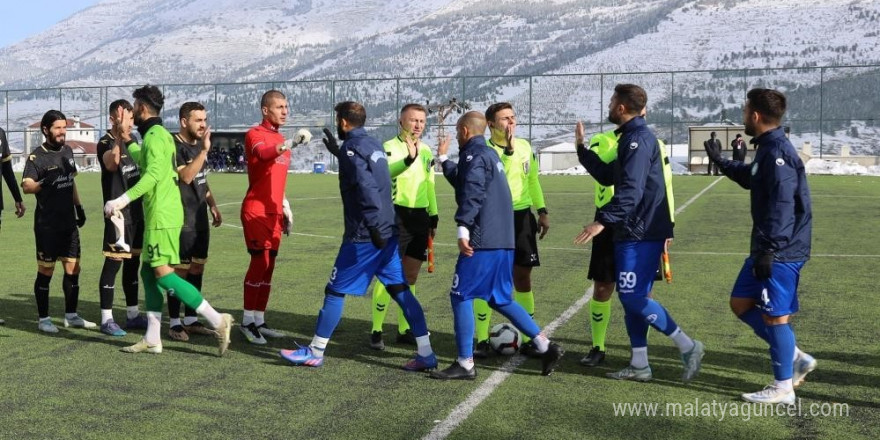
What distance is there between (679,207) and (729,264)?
10.8m

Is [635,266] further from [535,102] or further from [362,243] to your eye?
[535,102]

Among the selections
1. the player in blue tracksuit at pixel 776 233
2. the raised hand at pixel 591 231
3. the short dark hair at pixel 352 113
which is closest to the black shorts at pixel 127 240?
the short dark hair at pixel 352 113

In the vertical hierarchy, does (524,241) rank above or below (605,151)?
below

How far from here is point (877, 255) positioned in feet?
49.5

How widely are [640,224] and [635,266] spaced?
0.29 m

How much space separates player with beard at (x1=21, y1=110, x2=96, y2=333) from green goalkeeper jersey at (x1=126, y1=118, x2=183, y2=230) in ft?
4.81

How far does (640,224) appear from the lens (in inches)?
285

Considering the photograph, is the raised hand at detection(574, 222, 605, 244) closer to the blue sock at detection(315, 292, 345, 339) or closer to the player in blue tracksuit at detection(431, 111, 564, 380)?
the player in blue tracksuit at detection(431, 111, 564, 380)

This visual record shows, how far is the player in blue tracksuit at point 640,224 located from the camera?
716cm

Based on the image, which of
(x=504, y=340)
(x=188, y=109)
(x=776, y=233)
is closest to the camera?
(x=776, y=233)

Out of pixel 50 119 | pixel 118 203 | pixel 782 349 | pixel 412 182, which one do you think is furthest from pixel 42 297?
pixel 782 349

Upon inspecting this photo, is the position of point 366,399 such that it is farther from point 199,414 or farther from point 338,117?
point 338,117

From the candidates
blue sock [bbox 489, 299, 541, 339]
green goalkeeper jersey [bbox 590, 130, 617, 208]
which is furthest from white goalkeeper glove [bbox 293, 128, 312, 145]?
green goalkeeper jersey [bbox 590, 130, 617, 208]

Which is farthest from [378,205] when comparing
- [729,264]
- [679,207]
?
[679,207]
